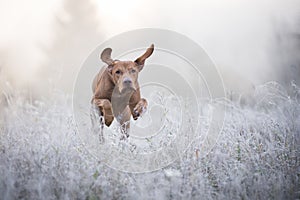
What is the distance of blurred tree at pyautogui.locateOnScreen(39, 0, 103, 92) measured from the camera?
42.9 ft

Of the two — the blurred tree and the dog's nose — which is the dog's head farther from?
the blurred tree

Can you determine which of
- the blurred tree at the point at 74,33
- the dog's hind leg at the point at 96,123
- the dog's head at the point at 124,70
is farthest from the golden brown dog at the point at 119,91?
the blurred tree at the point at 74,33

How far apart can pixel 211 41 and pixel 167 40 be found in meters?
5.11

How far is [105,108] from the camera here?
16.6ft

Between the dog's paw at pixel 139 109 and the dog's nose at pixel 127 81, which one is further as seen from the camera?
the dog's paw at pixel 139 109

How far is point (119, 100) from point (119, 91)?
171 mm

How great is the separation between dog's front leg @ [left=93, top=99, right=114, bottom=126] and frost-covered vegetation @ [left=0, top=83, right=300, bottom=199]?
0.47 metres

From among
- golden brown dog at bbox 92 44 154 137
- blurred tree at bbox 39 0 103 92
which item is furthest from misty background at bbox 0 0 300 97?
golden brown dog at bbox 92 44 154 137

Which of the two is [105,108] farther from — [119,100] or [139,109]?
[139,109]

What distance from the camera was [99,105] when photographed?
16.6ft

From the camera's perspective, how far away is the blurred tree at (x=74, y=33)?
13078 mm

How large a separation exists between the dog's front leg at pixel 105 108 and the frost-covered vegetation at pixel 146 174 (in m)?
0.47

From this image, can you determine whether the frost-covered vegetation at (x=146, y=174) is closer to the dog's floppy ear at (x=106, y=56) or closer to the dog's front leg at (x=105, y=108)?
the dog's front leg at (x=105, y=108)

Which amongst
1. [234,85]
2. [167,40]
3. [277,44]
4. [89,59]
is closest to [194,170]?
[89,59]
